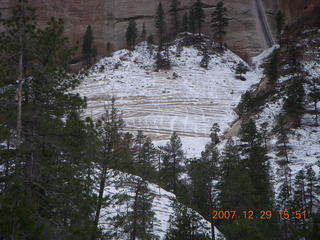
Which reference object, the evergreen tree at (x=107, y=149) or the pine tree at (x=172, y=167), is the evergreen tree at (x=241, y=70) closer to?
the pine tree at (x=172, y=167)

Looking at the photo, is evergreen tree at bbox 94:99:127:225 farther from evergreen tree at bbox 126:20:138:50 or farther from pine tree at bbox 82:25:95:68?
evergreen tree at bbox 126:20:138:50

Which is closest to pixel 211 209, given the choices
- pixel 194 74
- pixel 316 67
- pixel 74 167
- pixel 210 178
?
pixel 210 178

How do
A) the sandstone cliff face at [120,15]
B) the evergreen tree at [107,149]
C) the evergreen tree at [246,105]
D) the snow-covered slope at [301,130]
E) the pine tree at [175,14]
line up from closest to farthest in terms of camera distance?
the evergreen tree at [107,149] → the snow-covered slope at [301,130] → the evergreen tree at [246,105] → the sandstone cliff face at [120,15] → the pine tree at [175,14]

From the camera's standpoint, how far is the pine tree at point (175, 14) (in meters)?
75.1

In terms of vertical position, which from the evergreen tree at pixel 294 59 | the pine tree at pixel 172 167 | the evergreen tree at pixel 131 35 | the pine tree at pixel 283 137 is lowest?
the pine tree at pixel 172 167

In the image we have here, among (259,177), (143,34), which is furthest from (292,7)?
(259,177)

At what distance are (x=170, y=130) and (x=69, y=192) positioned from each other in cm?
3243

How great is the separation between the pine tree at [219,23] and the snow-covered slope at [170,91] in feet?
24.5

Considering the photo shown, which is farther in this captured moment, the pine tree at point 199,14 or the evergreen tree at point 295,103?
the pine tree at point 199,14

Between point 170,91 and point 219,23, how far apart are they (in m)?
29.2

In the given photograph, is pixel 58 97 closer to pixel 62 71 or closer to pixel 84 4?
pixel 62 71

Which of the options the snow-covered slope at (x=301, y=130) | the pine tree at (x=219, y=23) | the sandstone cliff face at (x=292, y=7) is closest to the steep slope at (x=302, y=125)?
the snow-covered slope at (x=301, y=130)

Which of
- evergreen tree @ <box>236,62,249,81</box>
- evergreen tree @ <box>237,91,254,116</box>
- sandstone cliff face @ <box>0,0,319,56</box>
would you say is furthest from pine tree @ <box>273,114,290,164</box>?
sandstone cliff face @ <box>0,0,319,56</box>

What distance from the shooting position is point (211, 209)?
59.4ft
